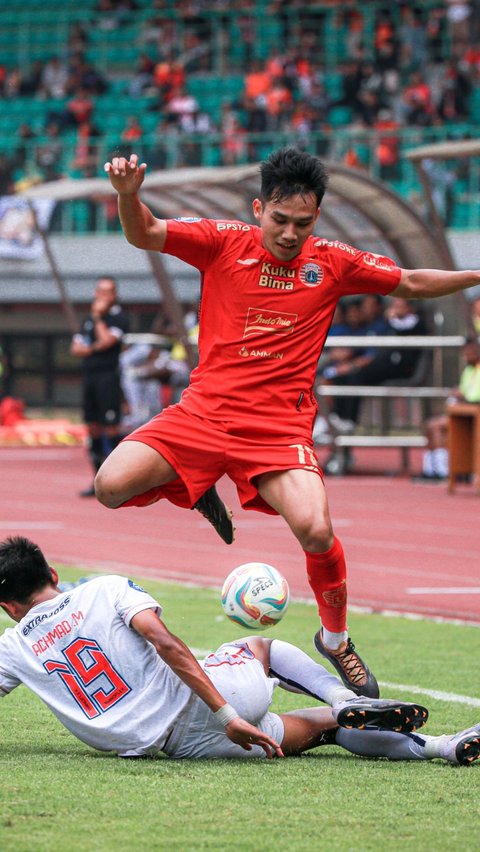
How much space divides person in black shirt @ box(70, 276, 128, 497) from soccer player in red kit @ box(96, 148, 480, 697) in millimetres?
9872

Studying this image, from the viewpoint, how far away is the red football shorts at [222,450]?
6441 mm

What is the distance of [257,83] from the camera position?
31500 millimetres

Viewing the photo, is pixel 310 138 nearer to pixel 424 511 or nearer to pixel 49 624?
pixel 424 511

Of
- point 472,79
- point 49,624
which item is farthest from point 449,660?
point 472,79

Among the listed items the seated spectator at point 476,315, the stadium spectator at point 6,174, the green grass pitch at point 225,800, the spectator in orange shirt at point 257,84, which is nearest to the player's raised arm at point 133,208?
the green grass pitch at point 225,800

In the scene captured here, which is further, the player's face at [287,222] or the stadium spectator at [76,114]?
the stadium spectator at [76,114]

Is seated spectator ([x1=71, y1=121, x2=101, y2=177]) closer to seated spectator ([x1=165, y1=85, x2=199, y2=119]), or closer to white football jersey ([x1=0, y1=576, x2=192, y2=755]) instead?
seated spectator ([x1=165, y1=85, x2=199, y2=119])

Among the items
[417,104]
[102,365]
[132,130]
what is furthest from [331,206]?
[132,130]

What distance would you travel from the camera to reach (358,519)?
14.9 meters

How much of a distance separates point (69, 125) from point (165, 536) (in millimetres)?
20054

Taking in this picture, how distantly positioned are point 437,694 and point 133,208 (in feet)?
8.57

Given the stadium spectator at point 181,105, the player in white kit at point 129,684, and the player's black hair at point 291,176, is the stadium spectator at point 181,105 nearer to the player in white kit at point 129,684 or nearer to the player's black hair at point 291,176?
the player's black hair at point 291,176

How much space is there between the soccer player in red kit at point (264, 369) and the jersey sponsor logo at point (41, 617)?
3.75 ft

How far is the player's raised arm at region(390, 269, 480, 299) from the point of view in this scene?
670 centimetres
